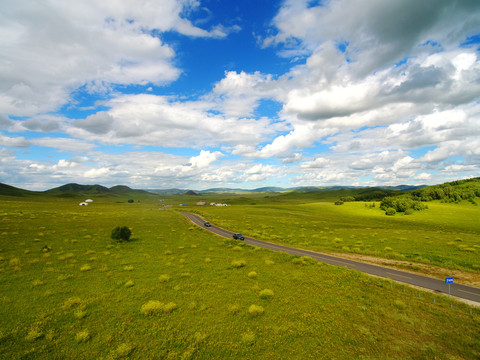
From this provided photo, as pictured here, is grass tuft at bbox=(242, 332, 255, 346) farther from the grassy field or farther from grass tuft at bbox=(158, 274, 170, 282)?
grass tuft at bbox=(158, 274, 170, 282)

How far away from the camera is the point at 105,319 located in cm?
1650

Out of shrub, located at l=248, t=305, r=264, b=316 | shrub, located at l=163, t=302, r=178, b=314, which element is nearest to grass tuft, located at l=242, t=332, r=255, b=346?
shrub, located at l=248, t=305, r=264, b=316

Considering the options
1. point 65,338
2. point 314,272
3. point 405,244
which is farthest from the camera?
point 405,244

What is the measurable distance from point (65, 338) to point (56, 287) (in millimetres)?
9900

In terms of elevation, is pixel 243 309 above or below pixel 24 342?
below

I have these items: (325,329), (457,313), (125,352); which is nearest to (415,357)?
(325,329)

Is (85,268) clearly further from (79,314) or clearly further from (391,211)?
(391,211)

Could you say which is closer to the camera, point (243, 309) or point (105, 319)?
point (105, 319)

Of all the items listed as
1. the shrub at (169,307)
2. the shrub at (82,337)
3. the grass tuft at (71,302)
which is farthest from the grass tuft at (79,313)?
the shrub at (169,307)

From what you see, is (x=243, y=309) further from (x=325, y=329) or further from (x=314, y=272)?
(x=314, y=272)

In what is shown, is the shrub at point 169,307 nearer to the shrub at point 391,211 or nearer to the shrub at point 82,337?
the shrub at point 82,337

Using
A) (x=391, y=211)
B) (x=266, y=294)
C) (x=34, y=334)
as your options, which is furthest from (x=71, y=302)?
(x=391, y=211)

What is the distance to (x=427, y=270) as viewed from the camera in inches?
1231

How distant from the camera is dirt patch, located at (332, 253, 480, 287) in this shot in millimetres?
27767
